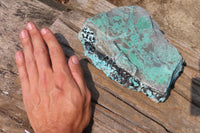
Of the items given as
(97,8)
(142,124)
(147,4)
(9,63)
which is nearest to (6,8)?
(9,63)

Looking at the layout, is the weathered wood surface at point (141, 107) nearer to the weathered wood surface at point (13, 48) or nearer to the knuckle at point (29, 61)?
the knuckle at point (29, 61)

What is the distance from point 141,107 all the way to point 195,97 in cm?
55

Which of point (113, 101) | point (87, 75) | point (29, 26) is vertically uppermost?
point (29, 26)

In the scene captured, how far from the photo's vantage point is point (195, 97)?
5.84 feet

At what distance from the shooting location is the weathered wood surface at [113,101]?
1.66 metres

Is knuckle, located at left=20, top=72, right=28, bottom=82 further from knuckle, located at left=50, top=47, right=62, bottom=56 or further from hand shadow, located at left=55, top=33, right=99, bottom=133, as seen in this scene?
hand shadow, located at left=55, top=33, right=99, bottom=133

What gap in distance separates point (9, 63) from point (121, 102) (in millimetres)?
1213

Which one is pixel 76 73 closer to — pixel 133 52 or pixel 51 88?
pixel 51 88

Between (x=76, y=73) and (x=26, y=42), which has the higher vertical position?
(x=26, y=42)

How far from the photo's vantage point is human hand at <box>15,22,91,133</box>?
1.48 metres

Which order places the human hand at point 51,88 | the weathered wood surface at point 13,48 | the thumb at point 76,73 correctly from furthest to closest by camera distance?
1. the weathered wood surface at point 13,48
2. the thumb at point 76,73
3. the human hand at point 51,88

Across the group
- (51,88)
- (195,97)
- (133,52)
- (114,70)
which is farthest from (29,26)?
(195,97)

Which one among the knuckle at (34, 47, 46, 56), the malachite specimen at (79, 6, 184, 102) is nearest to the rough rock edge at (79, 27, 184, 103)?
the malachite specimen at (79, 6, 184, 102)

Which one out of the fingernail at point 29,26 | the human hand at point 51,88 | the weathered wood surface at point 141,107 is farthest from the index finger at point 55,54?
the weathered wood surface at point 141,107
